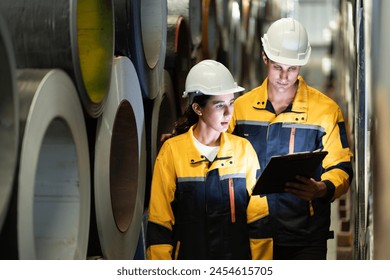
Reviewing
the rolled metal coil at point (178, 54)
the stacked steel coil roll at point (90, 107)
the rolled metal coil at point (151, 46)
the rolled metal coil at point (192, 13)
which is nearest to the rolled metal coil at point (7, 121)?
the stacked steel coil roll at point (90, 107)

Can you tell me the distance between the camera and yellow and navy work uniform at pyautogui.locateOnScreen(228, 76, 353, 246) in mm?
2287

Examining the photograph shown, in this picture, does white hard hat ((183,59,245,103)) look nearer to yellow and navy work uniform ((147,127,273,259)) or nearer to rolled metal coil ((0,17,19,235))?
yellow and navy work uniform ((147,127,273,259))

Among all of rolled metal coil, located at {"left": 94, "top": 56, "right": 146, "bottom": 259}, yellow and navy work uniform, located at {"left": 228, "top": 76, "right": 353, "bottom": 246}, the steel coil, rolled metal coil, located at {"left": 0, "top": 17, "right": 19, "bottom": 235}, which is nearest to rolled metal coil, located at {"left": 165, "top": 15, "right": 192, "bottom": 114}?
rolled metal coil, located at {"left": 94, "top": 56, "right": 146, "bottom": 259}

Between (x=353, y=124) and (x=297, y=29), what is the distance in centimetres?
37

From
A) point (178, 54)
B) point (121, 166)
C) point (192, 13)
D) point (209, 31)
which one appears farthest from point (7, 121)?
point (209, 31)

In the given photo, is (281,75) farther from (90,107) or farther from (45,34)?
(45,34)

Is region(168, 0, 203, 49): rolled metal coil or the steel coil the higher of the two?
region(168, 0, 203, 49): rolled metal coil

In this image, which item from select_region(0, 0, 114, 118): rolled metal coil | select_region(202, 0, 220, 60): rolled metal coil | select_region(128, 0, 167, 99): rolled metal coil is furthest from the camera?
select_region(202, 0, 220, 60): rolled metal coil

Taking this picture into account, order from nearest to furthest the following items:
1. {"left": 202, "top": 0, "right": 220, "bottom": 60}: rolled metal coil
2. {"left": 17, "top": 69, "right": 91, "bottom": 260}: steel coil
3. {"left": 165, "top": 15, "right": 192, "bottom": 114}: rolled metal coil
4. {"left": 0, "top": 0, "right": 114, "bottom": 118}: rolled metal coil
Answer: {"left": 0, "top": 0, "right": 114, "bottom": 118}: rolled metal coil
{"left": 17, "top": 69, "right": 91, "bottom": 260}: steel coil
{"left": 165, "top": 15, "right": 192, "bottom": 114}: rolled metal coil
{"left": 202, "top": 0, "right": 220, "bottom": 60}: rolled metal coil

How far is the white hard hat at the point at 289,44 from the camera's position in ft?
7.57

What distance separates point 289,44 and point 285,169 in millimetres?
419

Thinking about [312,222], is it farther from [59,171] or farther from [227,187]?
[59,171]

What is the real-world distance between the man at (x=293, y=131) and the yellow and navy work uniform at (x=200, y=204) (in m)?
0.09
